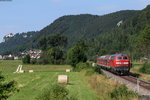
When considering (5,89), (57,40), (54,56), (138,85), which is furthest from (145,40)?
(5,89)

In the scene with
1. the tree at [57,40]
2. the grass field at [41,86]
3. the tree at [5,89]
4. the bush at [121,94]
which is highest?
the tree at [57,40]

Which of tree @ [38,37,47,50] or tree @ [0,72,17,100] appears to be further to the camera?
tree @ [38,37,47,50]

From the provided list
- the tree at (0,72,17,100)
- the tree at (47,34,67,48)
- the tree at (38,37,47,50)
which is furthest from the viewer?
the tree at (38,37,47,50)

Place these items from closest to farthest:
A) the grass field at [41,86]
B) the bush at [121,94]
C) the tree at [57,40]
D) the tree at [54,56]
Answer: the bush at [121,94]
the grass field at [41,86]
the tree at [54,56]
the tree at [57,40]

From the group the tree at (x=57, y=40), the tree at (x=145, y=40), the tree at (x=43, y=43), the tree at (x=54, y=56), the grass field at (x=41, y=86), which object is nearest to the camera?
the grass field at (x=41, y=86)

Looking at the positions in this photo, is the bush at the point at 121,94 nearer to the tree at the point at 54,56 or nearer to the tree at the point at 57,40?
the tree at the point at 54,56

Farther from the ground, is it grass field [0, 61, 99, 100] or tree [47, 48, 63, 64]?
tree [47, 48, 63, 64]

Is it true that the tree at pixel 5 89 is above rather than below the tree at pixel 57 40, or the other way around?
below

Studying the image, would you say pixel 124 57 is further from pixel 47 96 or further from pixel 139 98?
pixel 47 96

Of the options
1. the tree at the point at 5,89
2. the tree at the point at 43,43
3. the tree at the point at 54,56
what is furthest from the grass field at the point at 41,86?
the tree at the point at 43,43

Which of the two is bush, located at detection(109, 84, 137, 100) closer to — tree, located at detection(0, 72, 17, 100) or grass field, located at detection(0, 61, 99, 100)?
grass field, located at detection(0, 61, 99, 100)

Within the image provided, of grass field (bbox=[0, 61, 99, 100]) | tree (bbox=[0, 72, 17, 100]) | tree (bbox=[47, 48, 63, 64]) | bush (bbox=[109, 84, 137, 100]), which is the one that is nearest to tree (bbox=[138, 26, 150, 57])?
tree (bbox=[47, 48, 63, 64])

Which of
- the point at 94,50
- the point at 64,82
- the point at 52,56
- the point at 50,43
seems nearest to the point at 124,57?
the point at 64,82

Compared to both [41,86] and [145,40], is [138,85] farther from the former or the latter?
[145,40]
